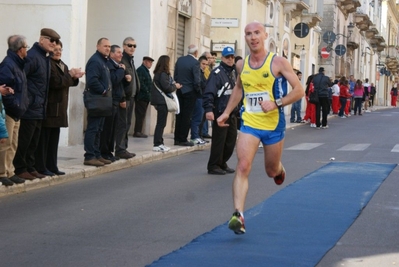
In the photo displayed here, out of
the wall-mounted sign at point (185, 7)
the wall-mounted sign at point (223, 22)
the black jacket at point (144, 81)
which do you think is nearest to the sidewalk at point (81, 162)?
the black jacket at point (144, 81)

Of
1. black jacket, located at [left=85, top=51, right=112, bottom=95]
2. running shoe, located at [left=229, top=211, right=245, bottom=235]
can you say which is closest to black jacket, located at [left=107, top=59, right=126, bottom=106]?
black jacket, located at [left=85, top=51, right=112, bottom=95]

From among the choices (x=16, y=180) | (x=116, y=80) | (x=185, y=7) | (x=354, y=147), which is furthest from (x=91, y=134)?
(x=185, y=7)

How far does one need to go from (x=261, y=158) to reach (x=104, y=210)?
7.40 metres

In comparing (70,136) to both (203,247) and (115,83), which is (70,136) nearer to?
(115,83)

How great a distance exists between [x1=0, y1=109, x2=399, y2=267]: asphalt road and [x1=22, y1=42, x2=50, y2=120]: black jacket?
981 mm

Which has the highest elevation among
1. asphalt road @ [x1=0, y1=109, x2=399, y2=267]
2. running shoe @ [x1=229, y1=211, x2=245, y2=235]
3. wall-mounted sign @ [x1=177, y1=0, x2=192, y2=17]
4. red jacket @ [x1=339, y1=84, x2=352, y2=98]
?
wall-mounted sign @ [x1=177, y1=0, x2=192, y2=17]

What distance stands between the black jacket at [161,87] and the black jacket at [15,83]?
6.22 m

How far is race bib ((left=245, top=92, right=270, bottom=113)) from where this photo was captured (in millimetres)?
8695

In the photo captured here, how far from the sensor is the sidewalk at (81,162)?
11789 millimetres

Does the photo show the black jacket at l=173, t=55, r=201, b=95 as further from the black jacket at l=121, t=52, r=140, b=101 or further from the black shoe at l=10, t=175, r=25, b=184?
the black shoe at l=10, t=175, r=25, b=184

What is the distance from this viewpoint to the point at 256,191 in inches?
465

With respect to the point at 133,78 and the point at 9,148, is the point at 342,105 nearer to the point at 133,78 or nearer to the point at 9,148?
the point at 133,78

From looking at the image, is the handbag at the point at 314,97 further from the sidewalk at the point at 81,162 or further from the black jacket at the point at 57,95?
the black jacket at the point at 57,95

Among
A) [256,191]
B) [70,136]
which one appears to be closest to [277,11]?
[70,136]
